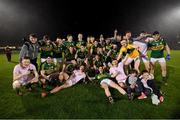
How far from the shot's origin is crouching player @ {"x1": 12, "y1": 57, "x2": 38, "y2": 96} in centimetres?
934

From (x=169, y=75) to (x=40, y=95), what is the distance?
657cm

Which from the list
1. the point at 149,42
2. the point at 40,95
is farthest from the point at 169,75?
the point at 40,95

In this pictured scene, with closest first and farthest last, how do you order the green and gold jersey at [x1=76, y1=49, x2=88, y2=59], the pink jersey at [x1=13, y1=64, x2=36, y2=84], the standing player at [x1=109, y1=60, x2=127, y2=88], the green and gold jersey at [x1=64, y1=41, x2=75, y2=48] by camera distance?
the pink jersey at [x1=13, y1=64, x2=36, y2=84] → the standing player at [x1=109, y1=60, x2=127, y2=88] → the green and gold jersey at [x1=76, y1=49, x2=88, y2=59] → the green and gold jersey at [x1=64, y1=41, x2=75, y2=48]

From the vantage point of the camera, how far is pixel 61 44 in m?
12.8

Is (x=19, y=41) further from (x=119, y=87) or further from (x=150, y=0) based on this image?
(x=119, y=87)

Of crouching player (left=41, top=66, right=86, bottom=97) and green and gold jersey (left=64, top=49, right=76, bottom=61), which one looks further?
green and gold jersey (left=64, top=49, right=76, bottom=61)

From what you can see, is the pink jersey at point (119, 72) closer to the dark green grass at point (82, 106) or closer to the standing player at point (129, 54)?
the dark green grass at point (82, 106)

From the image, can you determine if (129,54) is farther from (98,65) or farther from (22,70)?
(22,70)

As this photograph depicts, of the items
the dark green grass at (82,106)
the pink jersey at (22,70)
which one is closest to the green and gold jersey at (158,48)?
the dark green grass at (82,106)

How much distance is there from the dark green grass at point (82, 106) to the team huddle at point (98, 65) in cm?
30

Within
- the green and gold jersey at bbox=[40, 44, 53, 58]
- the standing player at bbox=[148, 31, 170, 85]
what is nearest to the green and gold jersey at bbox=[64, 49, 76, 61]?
the green and gold jersey at bbox=[40, 44, 53, 58]

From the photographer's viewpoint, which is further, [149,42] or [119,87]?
[149,42]

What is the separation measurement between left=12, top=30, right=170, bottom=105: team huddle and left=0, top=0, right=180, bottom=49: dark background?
23.7m

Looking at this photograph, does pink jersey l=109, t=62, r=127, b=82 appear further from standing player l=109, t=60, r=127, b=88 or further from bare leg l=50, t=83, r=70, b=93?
bare leg l=50, t=83, r=70, b=93
